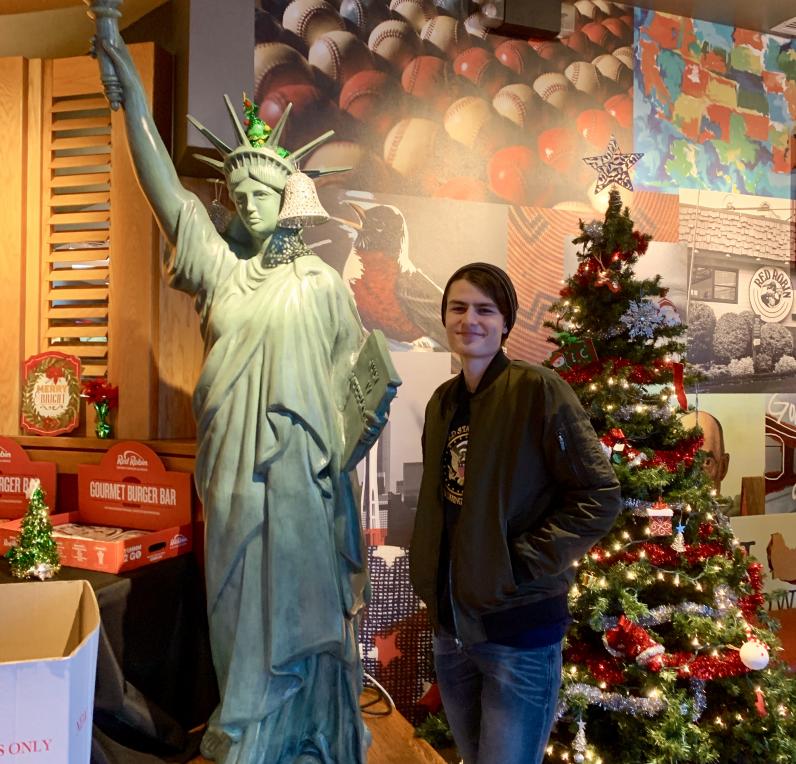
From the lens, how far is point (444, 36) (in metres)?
3.17

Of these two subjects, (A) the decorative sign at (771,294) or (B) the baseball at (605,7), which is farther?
(A) the decorative sign at (771,294)

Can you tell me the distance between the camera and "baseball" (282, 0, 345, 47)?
2.93 m

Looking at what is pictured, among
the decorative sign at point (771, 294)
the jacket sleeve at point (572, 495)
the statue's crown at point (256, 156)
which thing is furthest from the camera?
the decorative sign at point (771, 294)

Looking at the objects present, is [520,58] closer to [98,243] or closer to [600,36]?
[600,36]

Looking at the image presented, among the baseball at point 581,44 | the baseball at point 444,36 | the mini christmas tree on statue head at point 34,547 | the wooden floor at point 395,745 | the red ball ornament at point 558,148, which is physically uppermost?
the baseball at point 581,44

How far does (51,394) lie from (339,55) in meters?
2.06

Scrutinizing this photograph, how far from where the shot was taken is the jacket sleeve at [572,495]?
1.39m

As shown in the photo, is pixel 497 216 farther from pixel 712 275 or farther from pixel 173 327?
pixel 173 327

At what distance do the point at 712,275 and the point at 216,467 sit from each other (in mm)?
3264

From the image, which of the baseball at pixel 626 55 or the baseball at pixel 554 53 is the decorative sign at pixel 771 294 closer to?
the baseball at pixel 626 55

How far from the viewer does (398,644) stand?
3037 mm

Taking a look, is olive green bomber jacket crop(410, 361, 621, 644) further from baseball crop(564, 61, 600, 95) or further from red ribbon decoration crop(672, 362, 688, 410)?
baseball crop(564, 61, 600, 95)

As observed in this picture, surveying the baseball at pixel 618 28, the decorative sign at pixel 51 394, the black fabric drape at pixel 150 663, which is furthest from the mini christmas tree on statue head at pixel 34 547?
the baseball at pixel 618 28

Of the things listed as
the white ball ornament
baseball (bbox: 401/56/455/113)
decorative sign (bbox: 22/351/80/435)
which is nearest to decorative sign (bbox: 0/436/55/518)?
decorative sign (bbox: 22/351/80/435)
